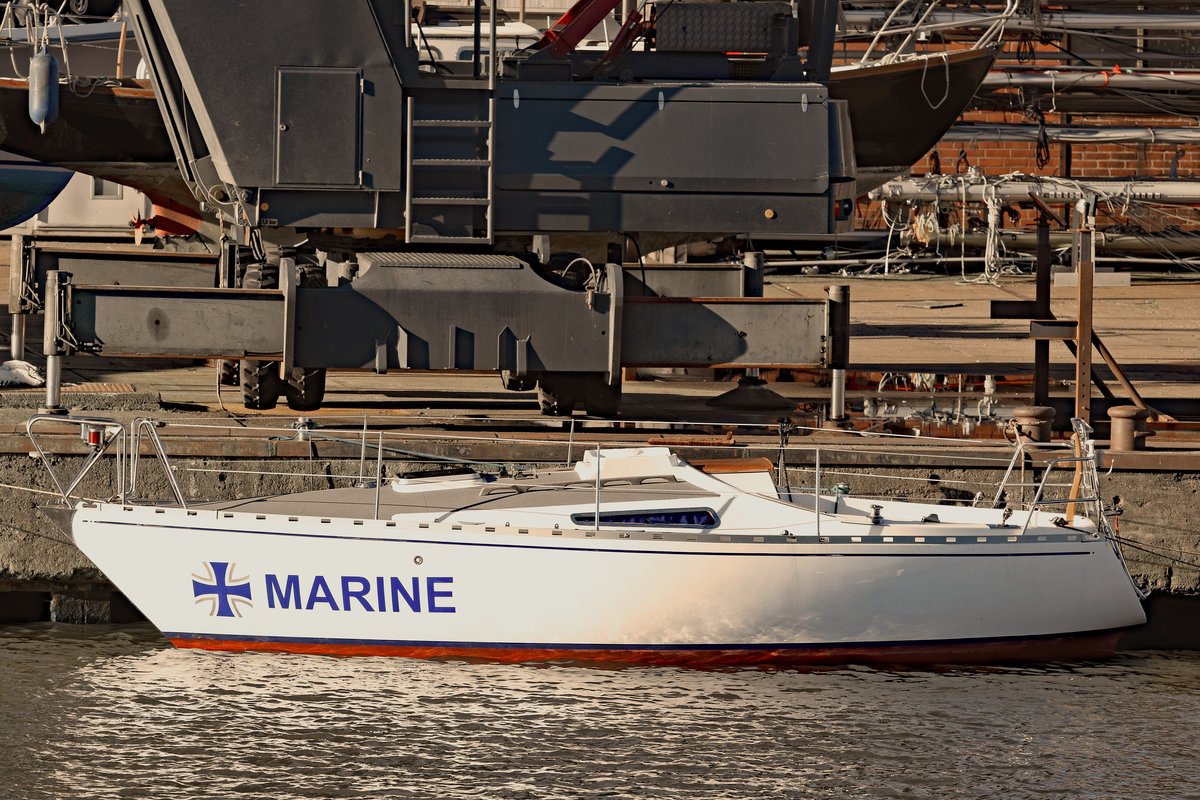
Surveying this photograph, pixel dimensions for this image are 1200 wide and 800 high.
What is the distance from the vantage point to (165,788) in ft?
26.1

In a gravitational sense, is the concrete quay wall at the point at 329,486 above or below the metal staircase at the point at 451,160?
below

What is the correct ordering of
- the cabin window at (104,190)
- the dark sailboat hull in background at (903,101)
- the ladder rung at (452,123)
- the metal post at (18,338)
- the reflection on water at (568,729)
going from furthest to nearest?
the cabin window at (104,190), the dark sailboat hull in background at (903,101), the metal post at (18,338), the ladder rung at (452,123), the reflection on water at (568,729)

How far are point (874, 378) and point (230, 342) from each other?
637 cm

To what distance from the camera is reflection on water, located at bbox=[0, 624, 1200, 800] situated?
321 inches

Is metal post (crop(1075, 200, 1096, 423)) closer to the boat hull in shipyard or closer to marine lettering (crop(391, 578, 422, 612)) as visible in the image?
the boat hull in shipyard

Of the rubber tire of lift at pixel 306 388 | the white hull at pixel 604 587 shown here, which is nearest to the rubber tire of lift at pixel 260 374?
the rubber tire of lift at pixel 306 388

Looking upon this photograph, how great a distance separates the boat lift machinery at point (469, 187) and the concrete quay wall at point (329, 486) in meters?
0.97

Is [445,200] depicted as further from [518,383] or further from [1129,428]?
[1129,428]

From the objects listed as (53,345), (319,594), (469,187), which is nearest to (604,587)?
(319,594)

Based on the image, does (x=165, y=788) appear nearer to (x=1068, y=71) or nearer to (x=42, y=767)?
(x=42, y=767)

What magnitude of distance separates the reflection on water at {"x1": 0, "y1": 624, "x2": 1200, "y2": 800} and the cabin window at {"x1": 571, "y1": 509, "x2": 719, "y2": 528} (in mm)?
985

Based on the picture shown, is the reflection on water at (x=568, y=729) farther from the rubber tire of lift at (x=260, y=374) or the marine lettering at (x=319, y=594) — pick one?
the rubber tire of lift at (x=260, y=374)

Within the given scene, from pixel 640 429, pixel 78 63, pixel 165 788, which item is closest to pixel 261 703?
pixel 165 788

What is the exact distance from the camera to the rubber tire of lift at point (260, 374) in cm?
1270
